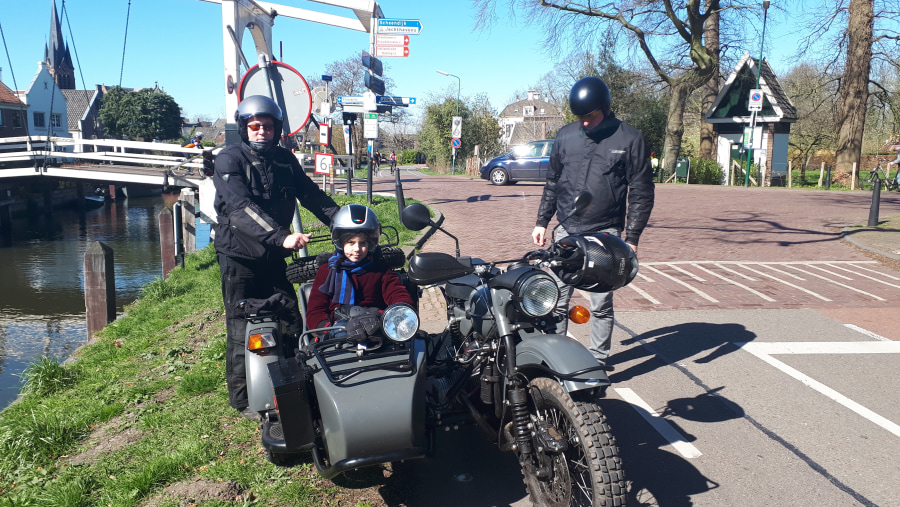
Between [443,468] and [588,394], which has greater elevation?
[588,394]

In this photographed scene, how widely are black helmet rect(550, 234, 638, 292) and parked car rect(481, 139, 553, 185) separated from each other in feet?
66.8

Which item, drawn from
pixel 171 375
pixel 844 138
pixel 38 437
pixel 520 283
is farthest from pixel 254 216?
pixel 844 138

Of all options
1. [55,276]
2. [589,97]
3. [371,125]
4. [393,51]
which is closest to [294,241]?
[589,97]

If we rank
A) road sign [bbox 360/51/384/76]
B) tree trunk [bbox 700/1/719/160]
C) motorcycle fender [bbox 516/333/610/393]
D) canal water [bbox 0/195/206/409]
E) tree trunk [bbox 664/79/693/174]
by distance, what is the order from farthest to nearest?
tree trunk [bbox 700/1/719/160], tree trunk [bbox 664/79/693/174], road sign [bbox 360/51/384/76], canal water [bbox 0/195/206/409], motorcycle fender [bbox 516/333/610/393]

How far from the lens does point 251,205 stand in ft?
11.2

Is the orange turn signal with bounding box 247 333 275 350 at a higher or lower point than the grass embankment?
higher

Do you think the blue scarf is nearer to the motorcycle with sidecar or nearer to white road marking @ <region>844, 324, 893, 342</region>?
the motorcycle with sidecar

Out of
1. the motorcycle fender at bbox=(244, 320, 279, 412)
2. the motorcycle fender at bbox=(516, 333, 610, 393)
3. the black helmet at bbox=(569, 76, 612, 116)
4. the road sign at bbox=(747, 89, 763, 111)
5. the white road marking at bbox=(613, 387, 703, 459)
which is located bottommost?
the white road marking at bbox=(613, 387, 703, 459)

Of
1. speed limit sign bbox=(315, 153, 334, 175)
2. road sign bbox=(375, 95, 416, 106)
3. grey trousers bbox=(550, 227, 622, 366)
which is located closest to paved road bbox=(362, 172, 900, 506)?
grey trousers bbox=(550, 227, 622, 366)

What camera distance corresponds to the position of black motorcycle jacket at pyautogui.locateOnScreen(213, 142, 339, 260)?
11.0ft

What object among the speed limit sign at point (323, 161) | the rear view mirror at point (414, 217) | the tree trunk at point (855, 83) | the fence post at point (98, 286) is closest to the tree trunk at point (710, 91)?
the tree trunk at point (855, 83)

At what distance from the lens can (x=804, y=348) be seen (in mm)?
5613

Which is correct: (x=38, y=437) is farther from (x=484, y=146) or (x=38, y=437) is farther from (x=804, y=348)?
(x=484, y=146)

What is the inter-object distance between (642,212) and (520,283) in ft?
5.64
